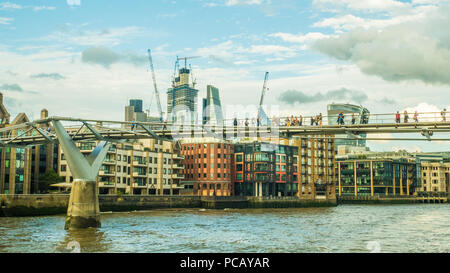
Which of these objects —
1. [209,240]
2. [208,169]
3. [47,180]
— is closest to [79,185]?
[209,240]

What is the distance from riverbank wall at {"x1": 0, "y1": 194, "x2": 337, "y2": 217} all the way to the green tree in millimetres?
19780

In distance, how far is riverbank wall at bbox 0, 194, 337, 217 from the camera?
234ft

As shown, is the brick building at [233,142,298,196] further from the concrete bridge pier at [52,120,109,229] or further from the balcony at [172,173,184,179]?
the concrete bridge pier at [52,120,109,229]

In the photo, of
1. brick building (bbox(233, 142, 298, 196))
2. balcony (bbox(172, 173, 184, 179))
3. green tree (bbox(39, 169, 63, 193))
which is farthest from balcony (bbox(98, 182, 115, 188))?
brick building (bbox(233, 142, 298, 196))

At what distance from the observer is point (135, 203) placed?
92.8 m

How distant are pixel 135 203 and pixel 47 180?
70.9 ft

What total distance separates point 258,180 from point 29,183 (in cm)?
6406

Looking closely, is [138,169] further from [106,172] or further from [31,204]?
[31,204]

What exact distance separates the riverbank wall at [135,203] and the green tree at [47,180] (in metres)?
19.8

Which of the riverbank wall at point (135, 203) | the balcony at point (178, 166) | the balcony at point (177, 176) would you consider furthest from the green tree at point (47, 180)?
the balcony at point (178, 166)
